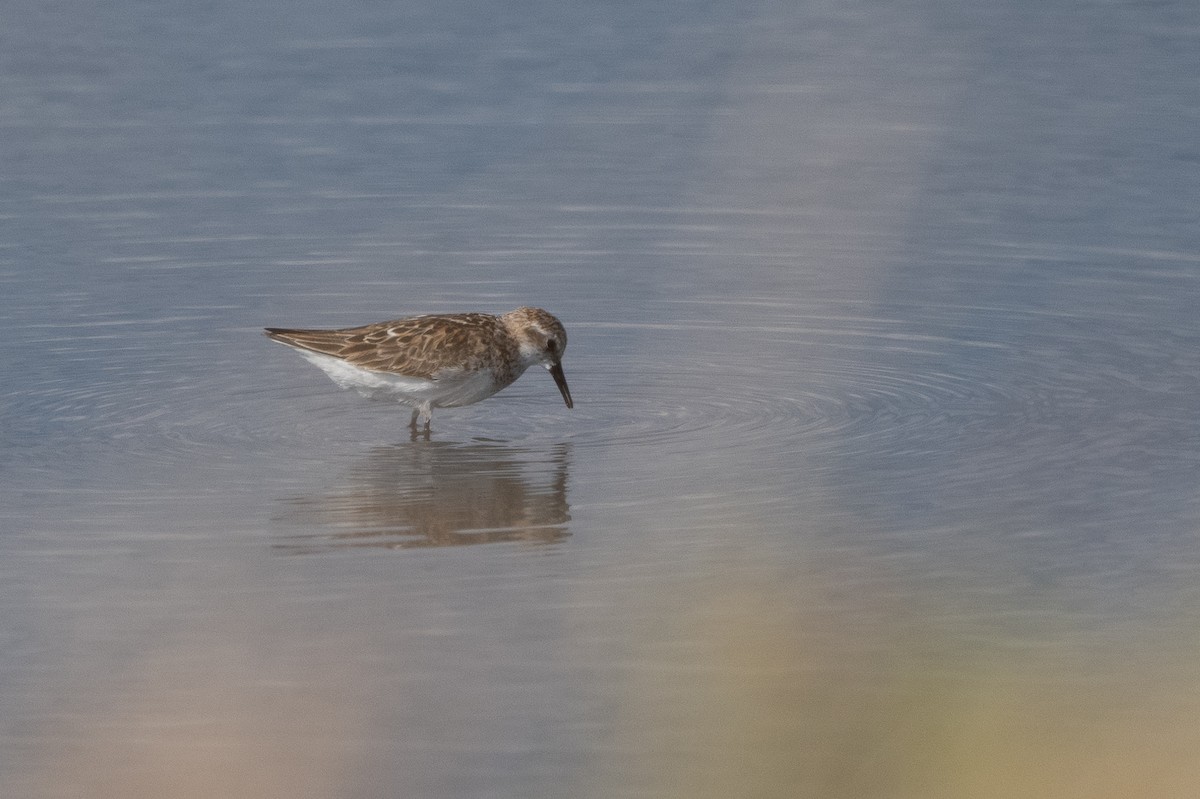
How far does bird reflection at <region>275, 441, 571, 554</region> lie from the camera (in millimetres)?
11305

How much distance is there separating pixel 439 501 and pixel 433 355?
1.91m

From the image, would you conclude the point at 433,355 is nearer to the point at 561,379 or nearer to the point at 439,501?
the point at 561,379

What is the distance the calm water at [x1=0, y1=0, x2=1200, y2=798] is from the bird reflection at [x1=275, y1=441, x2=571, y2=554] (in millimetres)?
41

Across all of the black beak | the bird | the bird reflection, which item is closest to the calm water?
the bird reflection

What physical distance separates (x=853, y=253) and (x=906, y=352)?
2.60m

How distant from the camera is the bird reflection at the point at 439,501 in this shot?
1130 centimetres

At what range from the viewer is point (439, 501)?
12125 millimetres

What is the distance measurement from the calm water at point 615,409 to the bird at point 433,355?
302 millimetres

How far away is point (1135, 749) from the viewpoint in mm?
7988

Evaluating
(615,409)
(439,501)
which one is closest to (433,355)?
(615,409)

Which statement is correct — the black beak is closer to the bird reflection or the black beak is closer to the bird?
the bird

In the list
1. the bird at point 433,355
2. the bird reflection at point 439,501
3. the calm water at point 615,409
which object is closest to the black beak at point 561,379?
the bird at point 433,355

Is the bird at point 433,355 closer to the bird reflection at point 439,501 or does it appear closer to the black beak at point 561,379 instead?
the black beak at point 561,379

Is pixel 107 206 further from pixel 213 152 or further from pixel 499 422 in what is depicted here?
pixel 499 422
